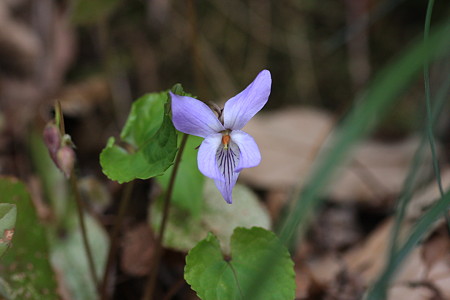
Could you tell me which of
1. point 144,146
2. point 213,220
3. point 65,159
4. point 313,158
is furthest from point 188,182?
point 313,158

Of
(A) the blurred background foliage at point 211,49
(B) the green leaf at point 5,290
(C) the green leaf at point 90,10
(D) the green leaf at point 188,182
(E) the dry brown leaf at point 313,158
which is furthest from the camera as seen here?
(A) the blurred background foliage at point 211,49

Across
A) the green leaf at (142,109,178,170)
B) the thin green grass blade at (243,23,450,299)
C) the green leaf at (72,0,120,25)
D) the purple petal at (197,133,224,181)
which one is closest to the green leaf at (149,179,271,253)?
the green leaf at (142,109,178,170)

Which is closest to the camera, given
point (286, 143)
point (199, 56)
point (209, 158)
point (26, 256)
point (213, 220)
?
point (209, 158)

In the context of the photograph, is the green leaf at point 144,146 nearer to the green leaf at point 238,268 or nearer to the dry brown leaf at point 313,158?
the green leaf at point 238,268

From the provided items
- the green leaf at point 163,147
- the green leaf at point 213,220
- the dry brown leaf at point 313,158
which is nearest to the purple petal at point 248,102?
the green leaf at point 163,147

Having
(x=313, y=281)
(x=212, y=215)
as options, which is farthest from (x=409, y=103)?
(x=212, y=215)

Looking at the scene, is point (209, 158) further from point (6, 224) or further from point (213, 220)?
point (213, 220)

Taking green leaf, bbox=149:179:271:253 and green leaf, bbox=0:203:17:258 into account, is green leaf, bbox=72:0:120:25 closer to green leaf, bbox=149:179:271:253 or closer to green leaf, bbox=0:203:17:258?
green leaf, bbox=149:179:271:253
